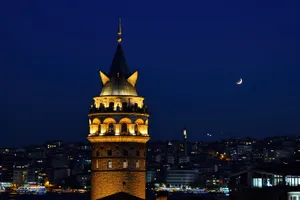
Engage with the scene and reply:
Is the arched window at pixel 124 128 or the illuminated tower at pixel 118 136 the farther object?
the arched window at pixel 124 128

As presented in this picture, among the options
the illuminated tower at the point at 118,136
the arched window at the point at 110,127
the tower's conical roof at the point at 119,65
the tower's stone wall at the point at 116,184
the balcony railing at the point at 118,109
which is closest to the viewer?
the tower's stone wall at the point at 116,184

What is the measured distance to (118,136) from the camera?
37.9 meters

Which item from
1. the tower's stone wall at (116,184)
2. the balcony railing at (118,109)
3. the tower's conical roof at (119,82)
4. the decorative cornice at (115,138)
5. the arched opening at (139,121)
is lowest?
the tower's stone wall at (116,184)

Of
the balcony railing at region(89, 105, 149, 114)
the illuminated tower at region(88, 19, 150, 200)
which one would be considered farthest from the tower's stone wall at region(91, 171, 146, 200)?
the balcony railing at region(89, 105, 149, 114)

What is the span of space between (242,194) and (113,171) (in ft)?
24.6

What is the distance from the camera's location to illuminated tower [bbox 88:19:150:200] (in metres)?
37.8

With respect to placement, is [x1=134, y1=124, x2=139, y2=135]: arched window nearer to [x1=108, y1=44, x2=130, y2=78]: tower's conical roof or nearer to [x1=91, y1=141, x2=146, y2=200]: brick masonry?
[x1=91, y1=141, x2=146, y2=200]: brick masonry

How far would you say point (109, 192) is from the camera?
→ 123ft

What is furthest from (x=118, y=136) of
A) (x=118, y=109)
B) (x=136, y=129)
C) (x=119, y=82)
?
(x=119, y=82)

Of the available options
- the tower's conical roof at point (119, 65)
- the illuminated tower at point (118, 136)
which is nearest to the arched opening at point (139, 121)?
the illuminated tower at point (118, 136)

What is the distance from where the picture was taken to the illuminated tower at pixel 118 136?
37.8 meters

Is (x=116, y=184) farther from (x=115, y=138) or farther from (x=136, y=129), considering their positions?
(x=136, y=129)

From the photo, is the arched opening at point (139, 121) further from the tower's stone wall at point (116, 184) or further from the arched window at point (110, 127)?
the tower's stone wall at point (116, 184)

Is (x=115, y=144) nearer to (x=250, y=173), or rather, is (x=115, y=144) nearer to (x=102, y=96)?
(x=102, y=96)
